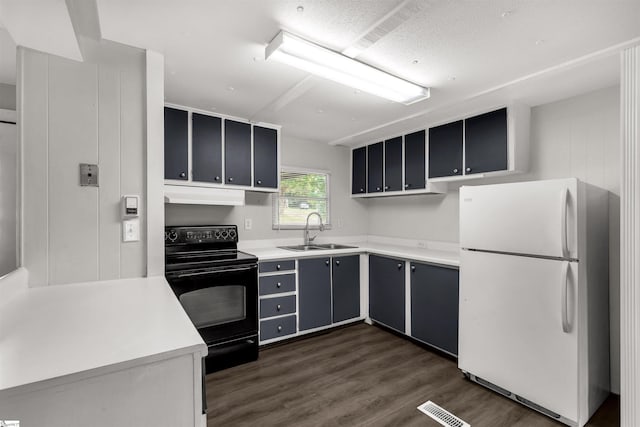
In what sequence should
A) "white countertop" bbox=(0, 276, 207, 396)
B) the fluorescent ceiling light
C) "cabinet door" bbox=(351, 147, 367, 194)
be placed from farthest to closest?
"cabinet door" bbox=(351, 147, 367, 194)
the fluorescent ceiling light
"white countertop" bbox=(0, 276, 207, 396)

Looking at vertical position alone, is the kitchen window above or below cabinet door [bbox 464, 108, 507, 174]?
below

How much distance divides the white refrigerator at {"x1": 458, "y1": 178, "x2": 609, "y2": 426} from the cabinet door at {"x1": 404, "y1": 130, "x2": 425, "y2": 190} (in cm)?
104

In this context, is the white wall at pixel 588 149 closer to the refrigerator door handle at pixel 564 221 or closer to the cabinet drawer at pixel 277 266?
the refrigerator door handle at pixel 564 221

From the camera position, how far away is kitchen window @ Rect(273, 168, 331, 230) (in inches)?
152

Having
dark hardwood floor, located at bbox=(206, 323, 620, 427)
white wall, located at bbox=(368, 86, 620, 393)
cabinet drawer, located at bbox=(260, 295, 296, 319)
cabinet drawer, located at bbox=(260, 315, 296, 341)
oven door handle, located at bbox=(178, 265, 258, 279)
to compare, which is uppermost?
white wall, located at bbox=(368, 86, 620, 393)

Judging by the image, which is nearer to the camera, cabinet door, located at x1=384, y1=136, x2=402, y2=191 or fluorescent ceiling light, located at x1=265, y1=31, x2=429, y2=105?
fluorescent ceiling light, located at x1=265, y1=31, x2=429, y2=105

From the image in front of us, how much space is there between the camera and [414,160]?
3561 mm

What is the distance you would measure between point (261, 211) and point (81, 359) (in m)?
2.96

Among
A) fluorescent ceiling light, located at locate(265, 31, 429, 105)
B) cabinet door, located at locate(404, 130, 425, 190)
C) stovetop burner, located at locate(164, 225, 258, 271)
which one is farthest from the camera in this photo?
cabinet door, located at locate(404, 130, 425, 190)

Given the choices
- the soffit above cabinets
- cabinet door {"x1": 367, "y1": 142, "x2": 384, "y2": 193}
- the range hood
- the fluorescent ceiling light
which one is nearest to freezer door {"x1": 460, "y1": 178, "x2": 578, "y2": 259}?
the soffit above cabinets

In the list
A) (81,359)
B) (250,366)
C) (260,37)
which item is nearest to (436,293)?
(250,366)

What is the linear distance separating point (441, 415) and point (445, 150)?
2.39 meters

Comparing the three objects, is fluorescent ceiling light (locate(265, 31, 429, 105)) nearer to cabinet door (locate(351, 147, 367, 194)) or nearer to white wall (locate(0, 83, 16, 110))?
white wall (locate(0, 83, 16, 110))

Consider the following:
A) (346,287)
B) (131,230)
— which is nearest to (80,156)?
(131,230)
